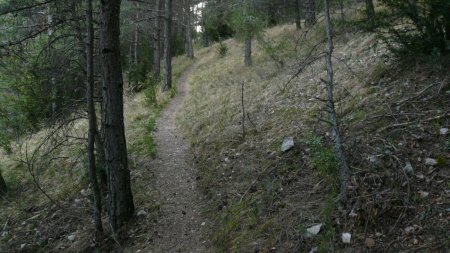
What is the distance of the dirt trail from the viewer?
248 inches

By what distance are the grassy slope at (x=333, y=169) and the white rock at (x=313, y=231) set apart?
0.27 feet

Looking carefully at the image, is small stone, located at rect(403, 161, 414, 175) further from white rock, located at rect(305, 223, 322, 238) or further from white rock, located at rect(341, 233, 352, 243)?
white rock, located at rect(305, 223, 322, 238)

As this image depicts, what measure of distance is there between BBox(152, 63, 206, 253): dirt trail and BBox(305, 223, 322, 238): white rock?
1.86 m

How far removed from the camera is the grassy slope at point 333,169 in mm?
4273

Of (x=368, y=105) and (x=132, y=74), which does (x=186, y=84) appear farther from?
(x=368, y=105)

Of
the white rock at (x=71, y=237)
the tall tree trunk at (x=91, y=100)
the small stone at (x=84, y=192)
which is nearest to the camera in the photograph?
the tall tree trunk at (x=91, y=100)

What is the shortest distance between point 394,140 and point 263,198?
2168 millimetres

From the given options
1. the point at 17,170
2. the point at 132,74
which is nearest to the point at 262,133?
the point at 17,170

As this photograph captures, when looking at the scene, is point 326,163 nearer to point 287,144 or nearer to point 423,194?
point 423,194

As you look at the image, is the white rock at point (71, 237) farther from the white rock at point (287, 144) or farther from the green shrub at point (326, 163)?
the green shrub at point (326, 163)

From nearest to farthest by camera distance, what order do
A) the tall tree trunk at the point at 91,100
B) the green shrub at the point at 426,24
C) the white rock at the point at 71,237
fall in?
the green shrub at the point at 426,24 < the tall tree trunk at the point at 91,100 < the white rock at the point at 71,237

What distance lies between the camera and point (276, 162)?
22.2 feet

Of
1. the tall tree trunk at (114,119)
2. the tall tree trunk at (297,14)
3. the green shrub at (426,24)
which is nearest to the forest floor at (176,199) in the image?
the tall tree trunk at (114,119)

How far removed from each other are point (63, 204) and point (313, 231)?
21.3ft
